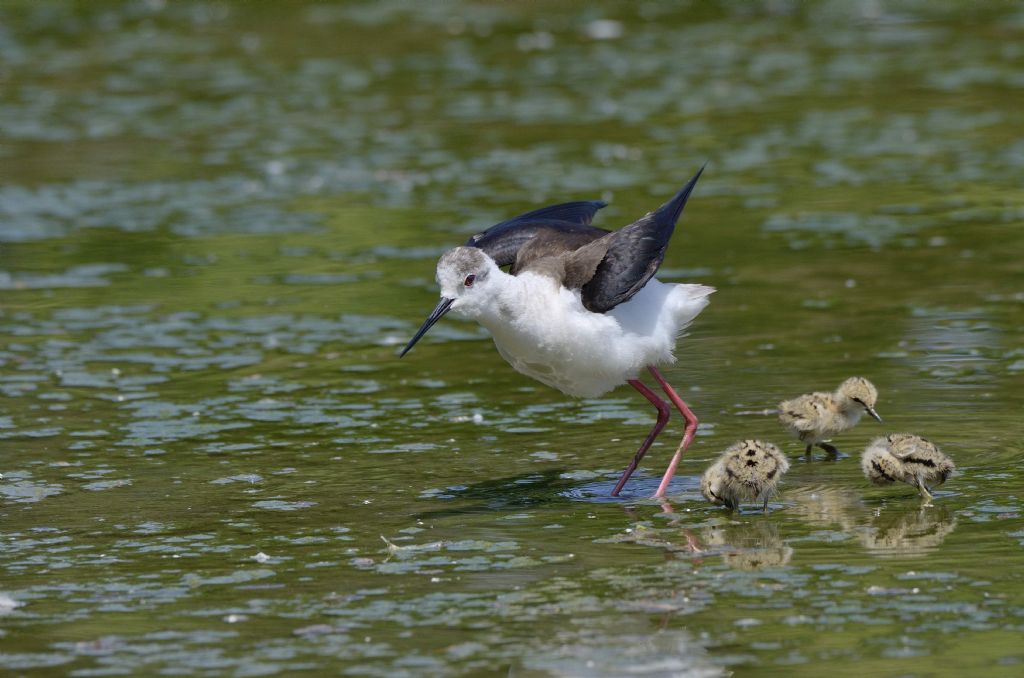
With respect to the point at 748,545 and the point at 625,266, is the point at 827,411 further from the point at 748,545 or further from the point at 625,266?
the point at 748,545

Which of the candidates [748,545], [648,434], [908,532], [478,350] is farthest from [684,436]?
[478,350]

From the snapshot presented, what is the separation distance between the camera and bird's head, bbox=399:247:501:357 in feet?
32.6

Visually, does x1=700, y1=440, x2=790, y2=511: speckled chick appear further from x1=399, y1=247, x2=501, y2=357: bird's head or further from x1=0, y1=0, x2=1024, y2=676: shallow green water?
x1=399, y1=247, x2=501, y2=357: bird's head

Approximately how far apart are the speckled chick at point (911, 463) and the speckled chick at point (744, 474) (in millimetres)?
523

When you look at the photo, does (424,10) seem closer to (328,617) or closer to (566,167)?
(566,167)

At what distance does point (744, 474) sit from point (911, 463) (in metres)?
0.94

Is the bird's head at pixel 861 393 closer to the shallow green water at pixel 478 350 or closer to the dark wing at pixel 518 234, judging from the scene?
the shallow green water at pixel 478 350

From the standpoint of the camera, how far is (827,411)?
11.1 metres

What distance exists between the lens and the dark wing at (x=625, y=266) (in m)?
10.3

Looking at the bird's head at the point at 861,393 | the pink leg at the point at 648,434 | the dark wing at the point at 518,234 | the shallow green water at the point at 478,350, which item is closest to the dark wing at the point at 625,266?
the dark wing at the point at 518,234

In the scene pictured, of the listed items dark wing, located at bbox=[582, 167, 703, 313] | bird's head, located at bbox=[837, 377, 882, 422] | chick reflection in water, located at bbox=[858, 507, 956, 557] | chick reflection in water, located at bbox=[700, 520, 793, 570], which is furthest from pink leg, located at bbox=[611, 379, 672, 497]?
chick reflection in water, located at bbox=[858, 507, 956, 557]

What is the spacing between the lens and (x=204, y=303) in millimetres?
16281

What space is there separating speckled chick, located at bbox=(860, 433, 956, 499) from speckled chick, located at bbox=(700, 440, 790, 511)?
0.52 meters

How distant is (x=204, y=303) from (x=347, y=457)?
199 inches
